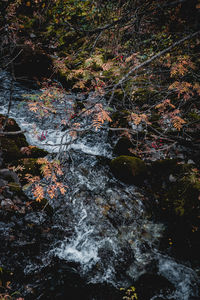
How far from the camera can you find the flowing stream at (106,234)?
3.42m

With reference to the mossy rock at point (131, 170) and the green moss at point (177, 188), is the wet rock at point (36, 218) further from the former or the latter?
the green moss at point (177, 188)

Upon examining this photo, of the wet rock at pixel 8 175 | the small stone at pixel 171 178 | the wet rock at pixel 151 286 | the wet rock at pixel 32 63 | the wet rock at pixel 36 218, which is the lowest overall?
the wet rock at pixel 151 286

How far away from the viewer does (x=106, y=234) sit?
4.22m

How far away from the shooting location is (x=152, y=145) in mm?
6219

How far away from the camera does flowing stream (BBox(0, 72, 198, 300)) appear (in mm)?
3420

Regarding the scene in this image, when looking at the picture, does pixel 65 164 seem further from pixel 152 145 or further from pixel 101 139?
pixel 152 145

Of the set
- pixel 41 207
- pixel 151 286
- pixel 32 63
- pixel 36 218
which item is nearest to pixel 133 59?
pixel 41 207

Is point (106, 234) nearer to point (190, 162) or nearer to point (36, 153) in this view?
point (190, 162)

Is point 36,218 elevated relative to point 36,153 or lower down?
lower down

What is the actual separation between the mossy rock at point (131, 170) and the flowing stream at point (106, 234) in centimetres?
29

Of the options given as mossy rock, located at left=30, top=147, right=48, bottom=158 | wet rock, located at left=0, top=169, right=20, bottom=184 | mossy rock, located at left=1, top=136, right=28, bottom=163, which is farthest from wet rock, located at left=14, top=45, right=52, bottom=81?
wet rock, located at left=0, top=169, right=20, bottom=184

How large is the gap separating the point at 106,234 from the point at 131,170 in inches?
86.6

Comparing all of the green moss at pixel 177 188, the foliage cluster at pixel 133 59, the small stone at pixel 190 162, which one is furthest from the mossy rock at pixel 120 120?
the small stone at pixel 190 162

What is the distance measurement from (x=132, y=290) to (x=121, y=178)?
10.3 ft
